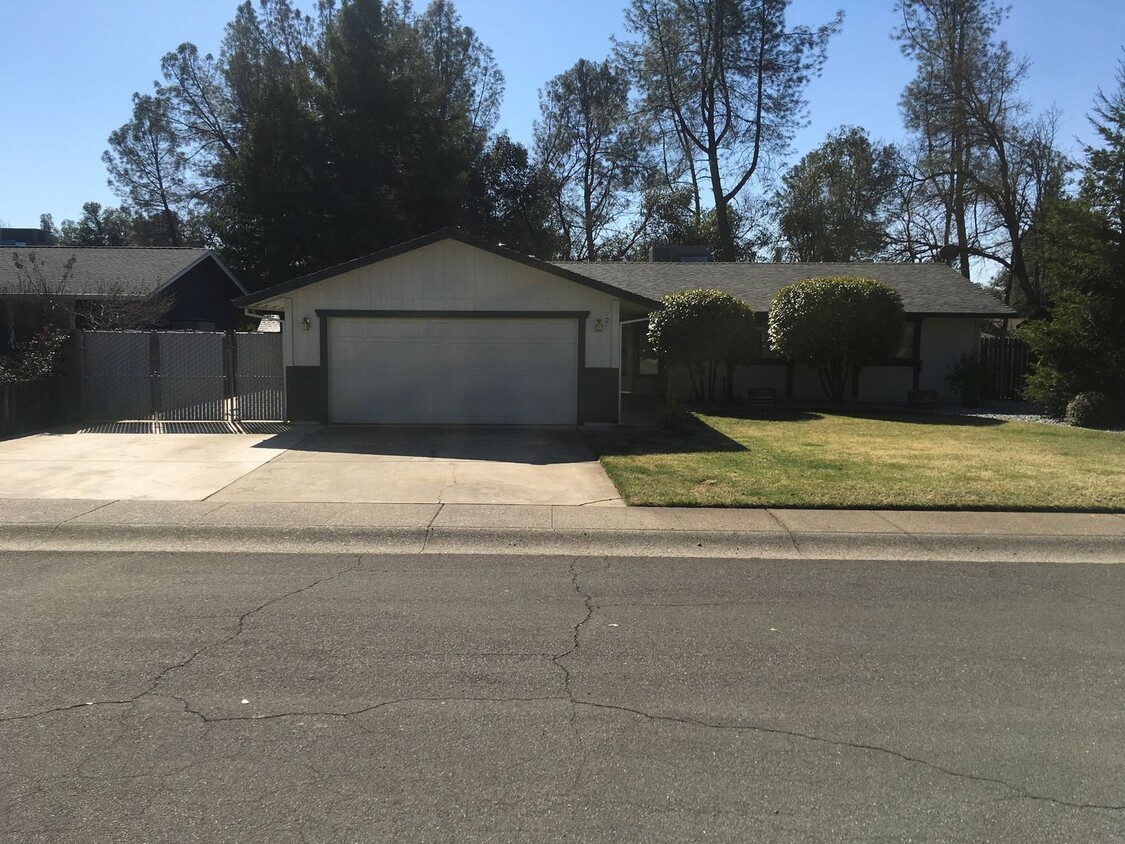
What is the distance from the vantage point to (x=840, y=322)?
64.0 ft

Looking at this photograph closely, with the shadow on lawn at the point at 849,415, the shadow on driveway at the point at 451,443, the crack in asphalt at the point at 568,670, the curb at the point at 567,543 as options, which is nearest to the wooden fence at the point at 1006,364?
the shadow on lawn at the point at 849,415

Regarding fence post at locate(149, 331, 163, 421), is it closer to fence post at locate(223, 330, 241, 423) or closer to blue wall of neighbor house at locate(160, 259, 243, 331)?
fence post at locate(223, 330, 241, 423)

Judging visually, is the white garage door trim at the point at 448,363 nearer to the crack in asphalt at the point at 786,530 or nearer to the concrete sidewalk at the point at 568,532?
the concrete sidewalk at the point at 568,532

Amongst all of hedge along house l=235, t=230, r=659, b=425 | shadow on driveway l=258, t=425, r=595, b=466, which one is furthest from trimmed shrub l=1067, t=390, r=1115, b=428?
shadow on driveway l=258, t=425, r=595, b=466

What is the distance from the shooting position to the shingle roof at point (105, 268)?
23.1 meters

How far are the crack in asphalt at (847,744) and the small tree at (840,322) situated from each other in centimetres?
1692

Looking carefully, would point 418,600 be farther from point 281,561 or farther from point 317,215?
point 317,215

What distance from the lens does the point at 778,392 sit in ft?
74.9

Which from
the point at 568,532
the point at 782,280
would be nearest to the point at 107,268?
the point at 782,280

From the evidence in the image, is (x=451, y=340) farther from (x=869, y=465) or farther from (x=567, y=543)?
(x=567, y=543)

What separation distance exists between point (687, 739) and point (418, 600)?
2.62 meters

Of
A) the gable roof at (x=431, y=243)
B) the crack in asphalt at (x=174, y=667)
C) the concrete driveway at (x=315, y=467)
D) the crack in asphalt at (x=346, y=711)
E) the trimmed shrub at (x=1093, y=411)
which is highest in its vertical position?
the gable roof at (x=431, y=243)

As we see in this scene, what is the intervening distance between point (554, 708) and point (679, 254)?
27.8 metres

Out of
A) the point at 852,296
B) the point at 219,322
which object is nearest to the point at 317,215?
the point at 219,322
